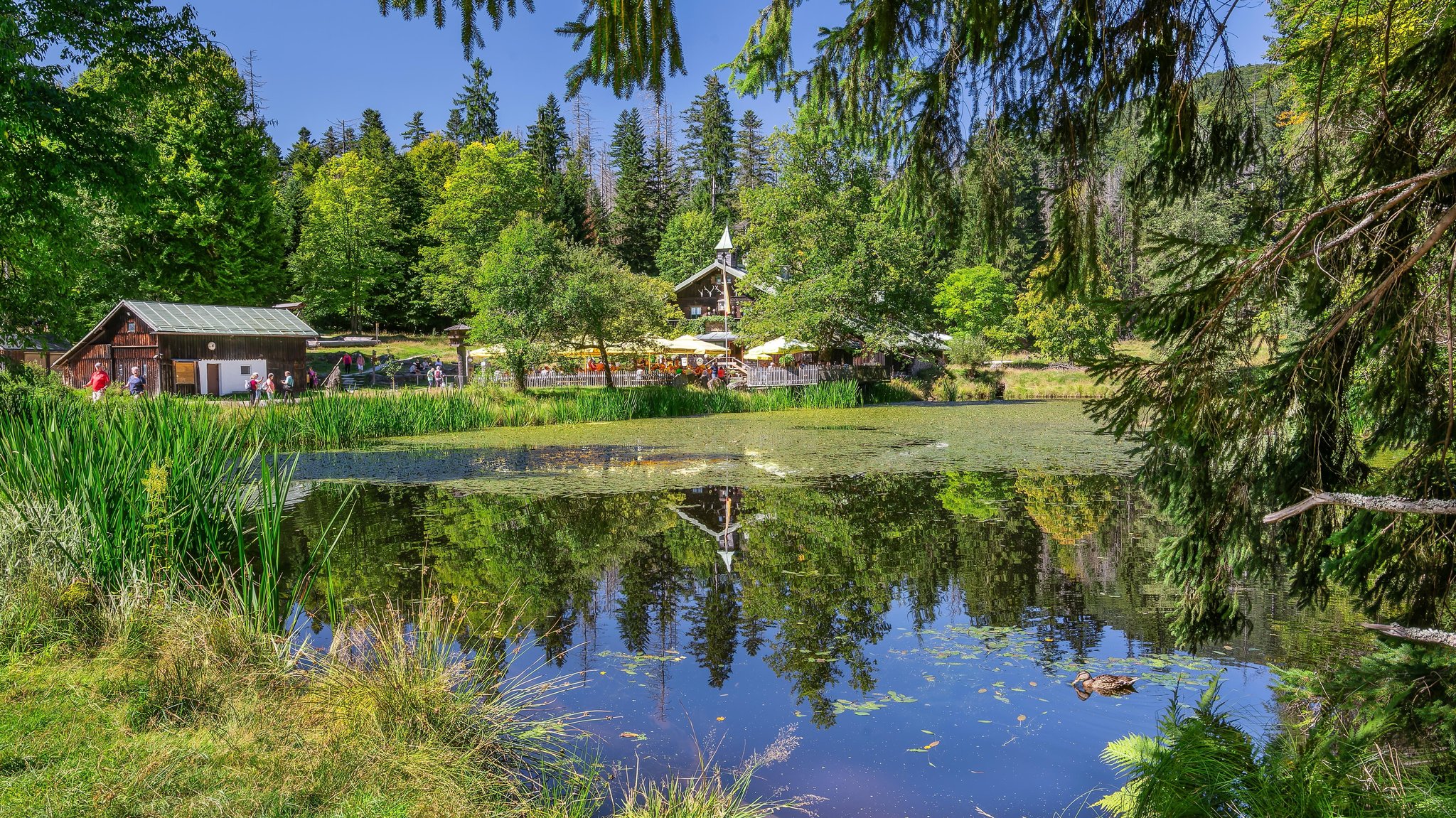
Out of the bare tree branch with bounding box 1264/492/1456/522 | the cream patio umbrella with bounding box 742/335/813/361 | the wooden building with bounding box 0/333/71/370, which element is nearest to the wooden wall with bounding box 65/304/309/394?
the wooden building with bounding box 0/333/71/370

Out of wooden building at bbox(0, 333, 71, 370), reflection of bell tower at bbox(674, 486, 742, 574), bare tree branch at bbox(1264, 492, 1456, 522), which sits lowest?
reflection of bell tower at bbox(674, 486, 742, 574)

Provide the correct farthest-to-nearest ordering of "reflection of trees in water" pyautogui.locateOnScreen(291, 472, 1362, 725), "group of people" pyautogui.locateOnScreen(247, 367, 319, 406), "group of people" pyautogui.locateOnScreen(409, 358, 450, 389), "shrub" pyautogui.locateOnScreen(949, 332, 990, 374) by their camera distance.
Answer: "shrub" pyautogui.locateOnScreen(949, 332, 990, 374) < "group of people" pyautogui.locateOnScreen(409, 358, 450, 389) < "group of people" pyautogui.locateOnScreen(247, 367, 319, 406) < "reflection of trees in water" pyautogui.locateOnScreen(291, 472, 1362, 725)

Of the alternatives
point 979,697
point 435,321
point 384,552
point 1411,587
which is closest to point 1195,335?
A: point 1411,587

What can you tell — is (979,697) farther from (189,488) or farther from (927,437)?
(927,437)

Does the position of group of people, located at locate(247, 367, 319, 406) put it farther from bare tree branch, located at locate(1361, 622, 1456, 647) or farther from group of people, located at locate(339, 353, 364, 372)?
bare tree branch, located at locate(1361, 622, 1456, 647)

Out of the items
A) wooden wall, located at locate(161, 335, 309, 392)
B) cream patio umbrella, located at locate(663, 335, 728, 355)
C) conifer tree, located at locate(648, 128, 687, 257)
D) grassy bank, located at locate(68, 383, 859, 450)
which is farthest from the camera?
conifer tree, located at locate(648, 128, 687, 257)

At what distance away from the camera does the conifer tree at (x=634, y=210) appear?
5359 centimetres

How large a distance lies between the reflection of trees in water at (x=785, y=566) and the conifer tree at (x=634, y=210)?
142 ft

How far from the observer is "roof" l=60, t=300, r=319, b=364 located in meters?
Result: 24.7

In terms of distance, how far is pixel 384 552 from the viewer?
7.80 m

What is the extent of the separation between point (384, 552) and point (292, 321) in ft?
78.7

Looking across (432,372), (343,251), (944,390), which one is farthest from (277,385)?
(944,390)

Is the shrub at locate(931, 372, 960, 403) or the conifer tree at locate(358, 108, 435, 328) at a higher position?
the conifer tree at locate(358, 108, 435, 328)

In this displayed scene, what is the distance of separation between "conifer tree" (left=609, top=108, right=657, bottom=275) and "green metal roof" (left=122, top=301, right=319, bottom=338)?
25.4 metres
